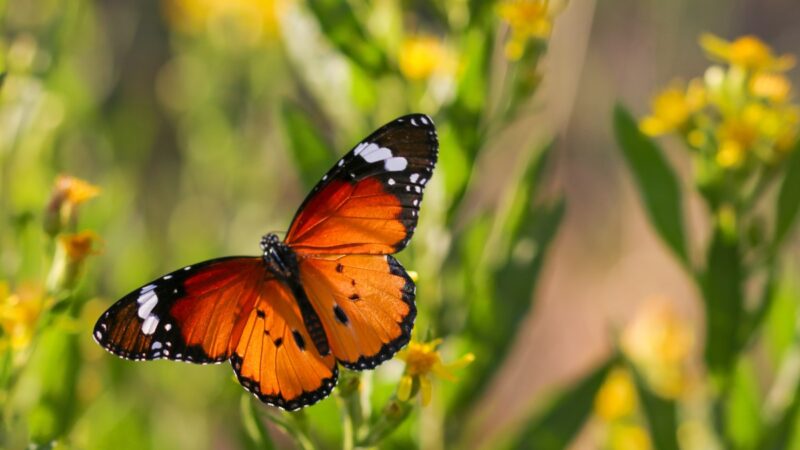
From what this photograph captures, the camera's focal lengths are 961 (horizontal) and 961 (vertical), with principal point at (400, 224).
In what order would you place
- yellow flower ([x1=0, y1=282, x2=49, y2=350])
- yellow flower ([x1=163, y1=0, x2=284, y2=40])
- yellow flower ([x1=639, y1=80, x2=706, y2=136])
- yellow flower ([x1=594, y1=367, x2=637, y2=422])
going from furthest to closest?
yellow flower ([x1=163, y1=0, x2=284, y2=40])
yellow flower ([x1=594, y1=367, x2=637, y2=422])
yellow flower ([x1=639, y1=80, x2=706, y2=136])
yellow flower ([x1=0, y1=282, x2=49, y2=350])

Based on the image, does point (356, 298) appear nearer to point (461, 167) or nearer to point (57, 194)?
point (461, 167)

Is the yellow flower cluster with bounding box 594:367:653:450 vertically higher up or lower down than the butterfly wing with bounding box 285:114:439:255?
lower down

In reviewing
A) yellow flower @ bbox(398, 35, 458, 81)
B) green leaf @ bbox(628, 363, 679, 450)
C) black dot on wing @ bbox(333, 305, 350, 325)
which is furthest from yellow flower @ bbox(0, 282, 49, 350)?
green leaf @ bbox(628, 363, 679, 450)

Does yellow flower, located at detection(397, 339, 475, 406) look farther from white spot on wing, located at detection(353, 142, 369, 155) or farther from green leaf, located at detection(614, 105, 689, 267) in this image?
green leaf, located at detection(614, 105, 689, 267)

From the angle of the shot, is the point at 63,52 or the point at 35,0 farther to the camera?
the point at 35,0

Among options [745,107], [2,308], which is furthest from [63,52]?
[745,107]

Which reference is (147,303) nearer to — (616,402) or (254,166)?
(616,402)
